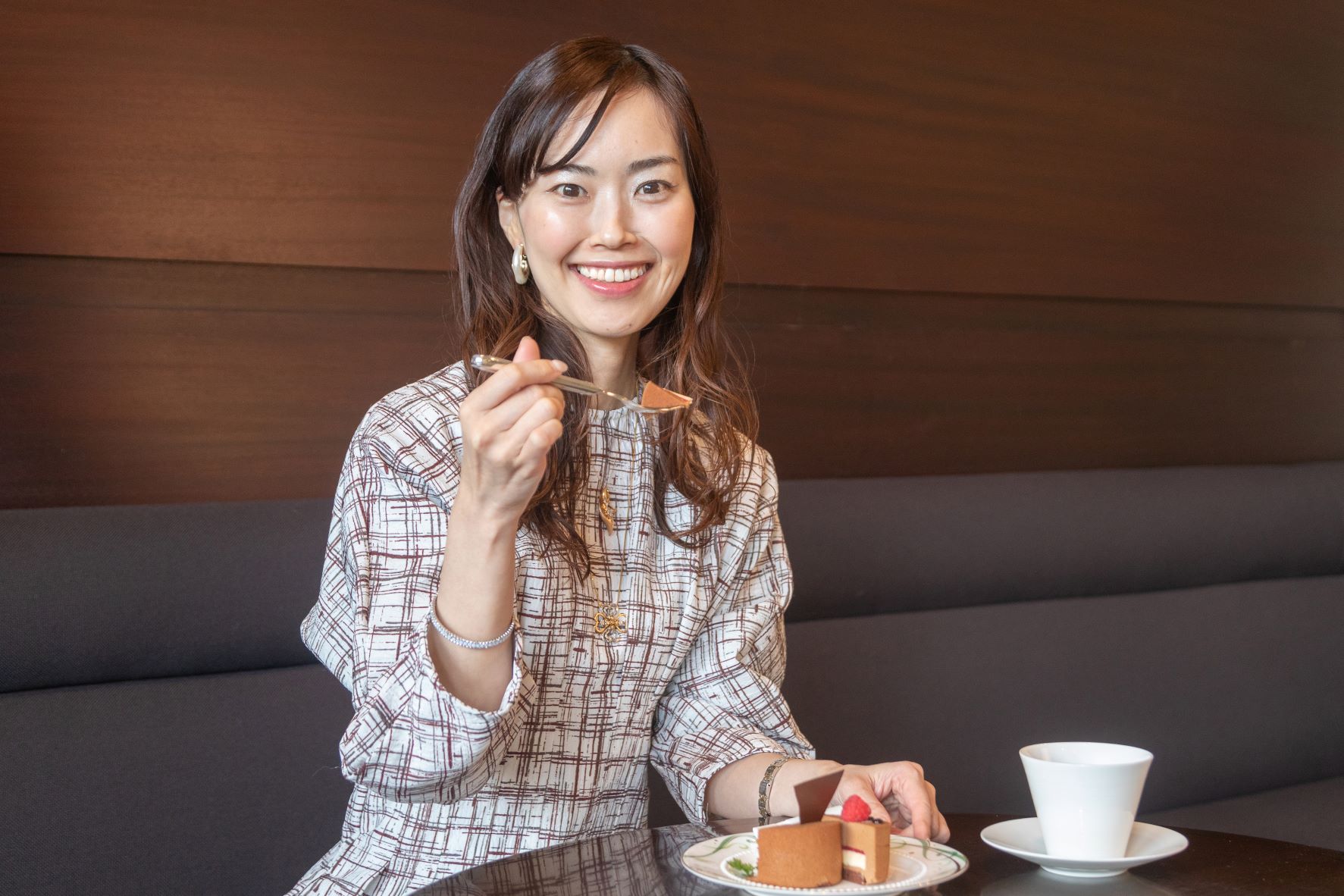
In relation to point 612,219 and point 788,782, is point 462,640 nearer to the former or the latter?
point 788,782

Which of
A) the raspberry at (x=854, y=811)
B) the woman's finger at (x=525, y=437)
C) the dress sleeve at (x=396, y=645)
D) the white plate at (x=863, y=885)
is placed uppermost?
the woman's finger at (x=525, y=437)

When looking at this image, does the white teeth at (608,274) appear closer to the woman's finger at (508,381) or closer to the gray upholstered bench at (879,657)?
the woman's finger at (508,381)

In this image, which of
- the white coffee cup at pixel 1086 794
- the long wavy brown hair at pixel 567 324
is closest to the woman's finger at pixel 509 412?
the long wavy brown hair at pixel 567 324

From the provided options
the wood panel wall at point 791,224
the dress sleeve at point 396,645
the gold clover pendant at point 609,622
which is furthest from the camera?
the wood panel wall at point 791,224

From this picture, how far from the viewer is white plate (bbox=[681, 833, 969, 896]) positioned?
2.65 ft

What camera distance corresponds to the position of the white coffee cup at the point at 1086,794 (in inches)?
33.4

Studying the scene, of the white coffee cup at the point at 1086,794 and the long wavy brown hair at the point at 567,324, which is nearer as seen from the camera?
the white coffee cup at the point at 1086,794

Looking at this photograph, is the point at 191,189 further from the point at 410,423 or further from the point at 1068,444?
the point at 1068,444

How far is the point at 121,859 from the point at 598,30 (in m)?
1.26

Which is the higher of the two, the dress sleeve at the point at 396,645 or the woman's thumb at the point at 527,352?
the woman's thumb at the point at 527,352

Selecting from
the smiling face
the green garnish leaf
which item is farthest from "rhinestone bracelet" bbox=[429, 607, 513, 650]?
the smiling face

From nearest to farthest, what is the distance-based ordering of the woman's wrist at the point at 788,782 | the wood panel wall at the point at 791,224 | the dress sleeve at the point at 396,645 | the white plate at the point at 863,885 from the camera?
the white plate at the point at 863,885 < the dress sleeve at the point at 396,645 < the woman's wrist at the point at 788,782 < the wood panel wall at the point at 791,224

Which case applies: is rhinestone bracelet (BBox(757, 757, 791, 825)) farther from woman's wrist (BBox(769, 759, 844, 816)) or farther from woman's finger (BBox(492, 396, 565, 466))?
woman's finger (BBox(492, 396, 565, 466))

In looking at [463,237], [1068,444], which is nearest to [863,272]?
[1068,444]
